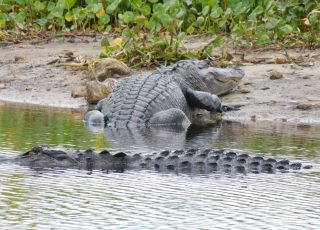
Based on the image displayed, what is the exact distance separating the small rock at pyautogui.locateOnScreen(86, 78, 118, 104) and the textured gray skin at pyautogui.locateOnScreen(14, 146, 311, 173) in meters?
4.29

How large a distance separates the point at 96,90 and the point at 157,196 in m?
5.63

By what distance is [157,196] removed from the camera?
7.27 metres

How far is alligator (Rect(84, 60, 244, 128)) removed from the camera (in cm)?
1136

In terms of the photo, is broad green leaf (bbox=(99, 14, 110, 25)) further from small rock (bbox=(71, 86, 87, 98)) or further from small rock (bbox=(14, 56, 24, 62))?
small rock (bbox=(71, 86, 87, 98))

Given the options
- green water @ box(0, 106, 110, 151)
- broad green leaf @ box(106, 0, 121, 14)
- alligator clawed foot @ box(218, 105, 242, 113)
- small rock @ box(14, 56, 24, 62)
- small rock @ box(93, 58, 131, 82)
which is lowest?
green water @ box(0, 106, 110, 151)

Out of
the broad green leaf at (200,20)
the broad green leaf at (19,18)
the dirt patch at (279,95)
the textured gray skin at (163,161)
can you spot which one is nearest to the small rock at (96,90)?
the dirt patch at (279,95)

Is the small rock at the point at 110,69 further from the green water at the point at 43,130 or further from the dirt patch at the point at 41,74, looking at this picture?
the green water at the point at 43,130

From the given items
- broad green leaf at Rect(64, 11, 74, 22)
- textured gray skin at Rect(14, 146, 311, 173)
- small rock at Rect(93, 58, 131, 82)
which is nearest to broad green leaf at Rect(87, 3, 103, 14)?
broad green leaf at Rect(64, 11, 74, 22)

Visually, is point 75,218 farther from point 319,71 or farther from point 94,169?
point 319,71

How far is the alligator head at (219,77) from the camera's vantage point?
12.8 meters

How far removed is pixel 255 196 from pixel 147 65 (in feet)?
22.5

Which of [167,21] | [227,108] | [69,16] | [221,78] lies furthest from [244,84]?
[69,16]

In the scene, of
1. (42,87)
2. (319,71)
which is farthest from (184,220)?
(42,87)

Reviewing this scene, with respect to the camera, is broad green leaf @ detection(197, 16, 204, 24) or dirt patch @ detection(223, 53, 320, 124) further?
broad green leaf @ detection(197, 16, 204, 24)
